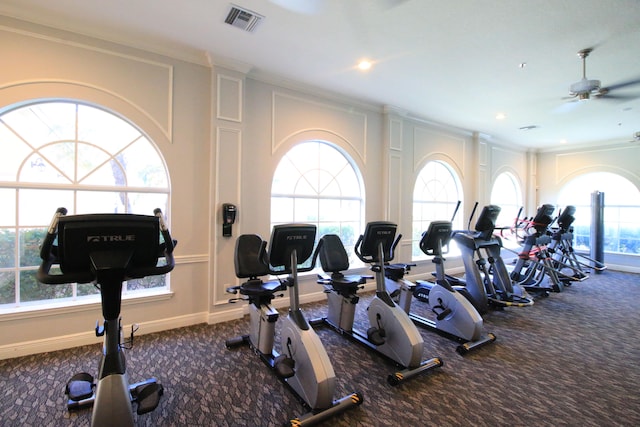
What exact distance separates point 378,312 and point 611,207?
7.99 m

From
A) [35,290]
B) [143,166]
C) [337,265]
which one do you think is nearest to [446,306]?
[337,265]

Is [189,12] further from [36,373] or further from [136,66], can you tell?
[36,373]

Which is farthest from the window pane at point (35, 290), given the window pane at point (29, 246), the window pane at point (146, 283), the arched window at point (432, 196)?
the arched window at point (432, 196)

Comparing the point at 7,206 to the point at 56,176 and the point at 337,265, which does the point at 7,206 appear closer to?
the point at 56,176

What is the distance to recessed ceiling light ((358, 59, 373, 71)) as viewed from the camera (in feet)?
11.6

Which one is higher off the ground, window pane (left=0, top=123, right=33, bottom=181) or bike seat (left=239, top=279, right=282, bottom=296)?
window pane (left=0, top=123, right=33, bottom=181)

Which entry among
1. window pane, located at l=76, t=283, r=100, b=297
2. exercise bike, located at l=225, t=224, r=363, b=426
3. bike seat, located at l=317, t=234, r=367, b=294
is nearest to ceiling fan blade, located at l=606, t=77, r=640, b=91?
bike seat, located at l=317, t=234, r=367, b=294

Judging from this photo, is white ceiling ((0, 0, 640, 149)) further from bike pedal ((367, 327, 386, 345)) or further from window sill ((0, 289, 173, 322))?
bike pedal ((367, 327, 386, 345))

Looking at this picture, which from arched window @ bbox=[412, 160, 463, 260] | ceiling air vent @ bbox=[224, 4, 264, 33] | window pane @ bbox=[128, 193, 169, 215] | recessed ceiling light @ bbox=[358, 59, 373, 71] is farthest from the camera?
arched window @ bbox=[412, 160, 463, 260]

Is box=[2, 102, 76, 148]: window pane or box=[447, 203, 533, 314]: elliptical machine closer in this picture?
box=[2, 102, 76, 148]: window pane

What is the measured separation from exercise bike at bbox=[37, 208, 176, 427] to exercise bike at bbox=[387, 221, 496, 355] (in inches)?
101

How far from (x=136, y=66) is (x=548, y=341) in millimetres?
5325

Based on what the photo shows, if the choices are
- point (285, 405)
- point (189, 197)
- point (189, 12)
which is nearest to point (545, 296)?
point (285, 405)

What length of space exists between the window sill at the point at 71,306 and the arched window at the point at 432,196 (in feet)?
14.8
